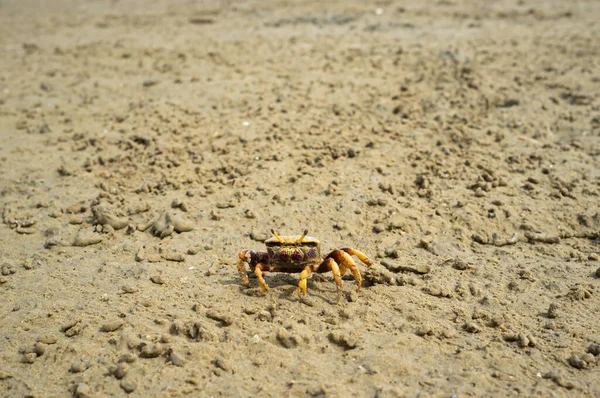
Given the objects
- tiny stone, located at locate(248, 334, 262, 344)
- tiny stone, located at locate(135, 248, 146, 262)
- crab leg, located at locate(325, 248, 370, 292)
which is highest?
→ crab leg, located at locate(325, 248, 370, 292)

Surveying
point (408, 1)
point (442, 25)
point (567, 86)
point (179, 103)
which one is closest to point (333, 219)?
point (179, 103)

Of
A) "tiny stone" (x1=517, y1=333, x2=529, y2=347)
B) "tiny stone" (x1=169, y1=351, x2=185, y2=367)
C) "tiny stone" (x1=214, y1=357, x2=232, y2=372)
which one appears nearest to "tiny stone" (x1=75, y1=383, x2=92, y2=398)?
"tiny stone" (x1=169, y1=351, x2=185, y2=367)

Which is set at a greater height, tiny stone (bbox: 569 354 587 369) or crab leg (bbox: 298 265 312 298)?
crab leg (bbox: 298 265 312 298)

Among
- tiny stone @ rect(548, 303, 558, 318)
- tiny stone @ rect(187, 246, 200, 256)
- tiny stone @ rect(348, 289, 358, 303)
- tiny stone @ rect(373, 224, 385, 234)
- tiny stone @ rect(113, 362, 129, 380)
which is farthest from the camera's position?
tiny stone @ rect(373, 224, 385, 234)

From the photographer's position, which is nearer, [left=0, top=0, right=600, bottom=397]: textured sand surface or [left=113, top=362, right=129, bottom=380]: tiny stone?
[left=113, top=362, right=129, bottom=380]: tiny stone

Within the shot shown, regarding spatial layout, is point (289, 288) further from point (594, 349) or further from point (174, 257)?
point (594, 349)

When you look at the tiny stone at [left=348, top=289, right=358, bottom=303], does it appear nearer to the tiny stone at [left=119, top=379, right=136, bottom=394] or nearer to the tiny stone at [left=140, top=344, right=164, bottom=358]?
the tiny stone at [left=140, top=344, right=164, bottom=358]

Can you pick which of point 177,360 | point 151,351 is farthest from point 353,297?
point 151,351
